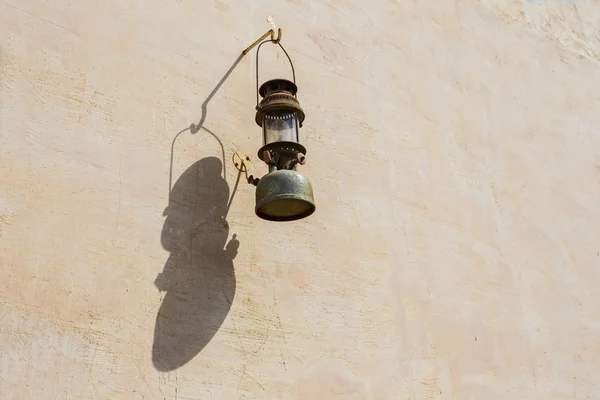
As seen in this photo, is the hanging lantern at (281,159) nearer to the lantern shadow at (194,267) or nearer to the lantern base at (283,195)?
the lantern base at (283,195)

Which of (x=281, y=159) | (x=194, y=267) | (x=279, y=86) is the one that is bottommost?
(x=194, y=267)

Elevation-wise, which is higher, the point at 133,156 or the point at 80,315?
the point at 133,156

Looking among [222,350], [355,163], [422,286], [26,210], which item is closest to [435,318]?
[422,286]

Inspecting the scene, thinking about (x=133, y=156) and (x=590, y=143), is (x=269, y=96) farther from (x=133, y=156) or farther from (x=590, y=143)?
(x=590, y=143)

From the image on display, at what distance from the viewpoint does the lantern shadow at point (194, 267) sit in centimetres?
270

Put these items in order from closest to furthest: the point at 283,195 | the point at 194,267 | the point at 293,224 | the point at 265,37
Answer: the point at 283,195, the point at 194,267, the point at 293,224, the point at 265,37

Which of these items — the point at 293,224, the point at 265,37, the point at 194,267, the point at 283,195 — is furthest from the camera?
the point at 265,37

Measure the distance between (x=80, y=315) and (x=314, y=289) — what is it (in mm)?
996

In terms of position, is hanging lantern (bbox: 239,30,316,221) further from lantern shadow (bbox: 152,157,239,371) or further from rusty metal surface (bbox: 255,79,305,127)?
lantern shadow (bbox: 152,157,239,371)

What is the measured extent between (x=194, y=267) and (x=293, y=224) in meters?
0.53

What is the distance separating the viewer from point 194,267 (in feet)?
9.34

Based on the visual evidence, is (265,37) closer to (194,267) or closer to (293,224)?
(293,224)

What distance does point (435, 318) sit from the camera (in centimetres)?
342

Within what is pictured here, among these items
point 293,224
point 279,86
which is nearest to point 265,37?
point 279,86
